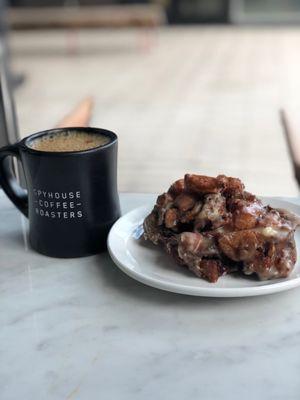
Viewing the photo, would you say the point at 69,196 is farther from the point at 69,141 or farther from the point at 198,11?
the point at 198,11

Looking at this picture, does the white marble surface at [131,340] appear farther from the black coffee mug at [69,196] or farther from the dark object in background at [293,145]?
the dark object in background at [293,145]

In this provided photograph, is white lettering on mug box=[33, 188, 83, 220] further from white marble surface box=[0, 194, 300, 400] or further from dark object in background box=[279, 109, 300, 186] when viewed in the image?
dark object in background box=[279, 109, 300, 186]

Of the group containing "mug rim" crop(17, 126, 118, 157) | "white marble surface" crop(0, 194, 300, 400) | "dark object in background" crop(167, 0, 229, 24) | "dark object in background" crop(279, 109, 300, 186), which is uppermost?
"mug rim" crop(17, 126, 118, 157)

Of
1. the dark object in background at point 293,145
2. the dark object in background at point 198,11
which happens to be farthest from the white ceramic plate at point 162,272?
the dark object in background at point 198,11

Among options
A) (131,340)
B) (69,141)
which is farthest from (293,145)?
(131,340)

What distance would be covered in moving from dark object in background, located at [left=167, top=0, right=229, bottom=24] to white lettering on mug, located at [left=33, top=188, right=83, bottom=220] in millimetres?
6033

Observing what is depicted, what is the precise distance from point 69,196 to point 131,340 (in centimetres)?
17

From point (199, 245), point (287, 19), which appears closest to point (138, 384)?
point (199, 245)

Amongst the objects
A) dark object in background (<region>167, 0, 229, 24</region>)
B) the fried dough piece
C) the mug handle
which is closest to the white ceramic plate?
the fried dough piece

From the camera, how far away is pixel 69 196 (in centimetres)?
57

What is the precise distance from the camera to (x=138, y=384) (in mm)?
427

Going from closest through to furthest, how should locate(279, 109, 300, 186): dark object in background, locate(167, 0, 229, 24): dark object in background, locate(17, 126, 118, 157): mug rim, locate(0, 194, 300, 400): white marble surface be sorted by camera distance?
locate(0, 194, 300, 400): white marble surface → locate(17, 126, 118, 157): mug rim → locate(279, 109, 300, 186): dark object in background → locate(167, 0, 229, 24): dark object in background

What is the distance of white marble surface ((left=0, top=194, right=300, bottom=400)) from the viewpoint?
425 millimetres

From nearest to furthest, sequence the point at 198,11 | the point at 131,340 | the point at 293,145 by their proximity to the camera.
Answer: the point at 131,340
the point at 293,145
the point at 198,11
